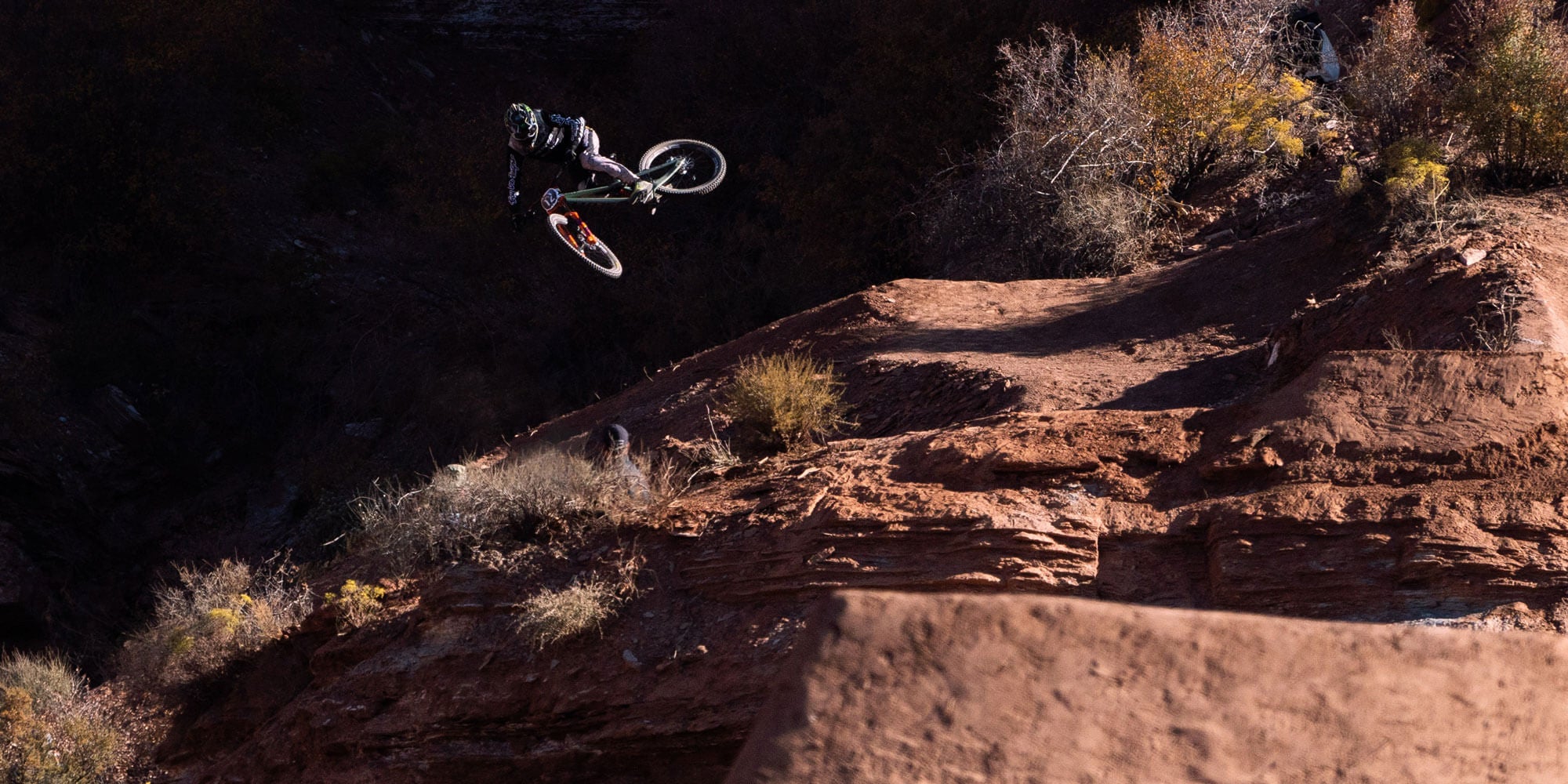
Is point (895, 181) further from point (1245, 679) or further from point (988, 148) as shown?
point (1245, 679)

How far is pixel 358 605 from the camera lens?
9.02m

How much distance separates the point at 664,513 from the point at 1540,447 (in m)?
5.07

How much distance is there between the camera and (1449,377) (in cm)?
653

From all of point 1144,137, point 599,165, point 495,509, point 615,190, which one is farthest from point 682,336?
point 495,509

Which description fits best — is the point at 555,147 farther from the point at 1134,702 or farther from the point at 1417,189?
the point at 1134,702

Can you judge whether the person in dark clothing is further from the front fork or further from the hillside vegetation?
the front fork

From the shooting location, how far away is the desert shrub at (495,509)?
341 inches

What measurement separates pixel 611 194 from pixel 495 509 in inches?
236

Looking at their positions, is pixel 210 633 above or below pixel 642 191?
below

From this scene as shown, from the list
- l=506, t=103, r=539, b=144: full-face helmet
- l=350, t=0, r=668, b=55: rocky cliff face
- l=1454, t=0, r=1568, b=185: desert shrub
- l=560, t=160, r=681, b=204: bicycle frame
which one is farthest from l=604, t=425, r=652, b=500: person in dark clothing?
l=350, t=0, r=668, b=55: rocky cliff face

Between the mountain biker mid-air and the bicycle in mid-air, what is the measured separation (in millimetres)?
192

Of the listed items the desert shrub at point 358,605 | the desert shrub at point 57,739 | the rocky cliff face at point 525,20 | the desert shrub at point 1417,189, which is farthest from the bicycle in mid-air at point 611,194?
the rocky cliff face at point 525,20

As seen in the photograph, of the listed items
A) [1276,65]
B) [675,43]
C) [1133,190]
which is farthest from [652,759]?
[675,43]

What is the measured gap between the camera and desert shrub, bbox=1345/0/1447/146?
13.1 meters
